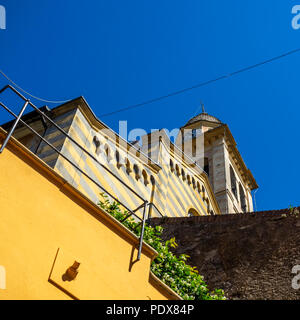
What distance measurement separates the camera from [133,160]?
1134 centimetres

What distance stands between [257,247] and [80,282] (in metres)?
5.97

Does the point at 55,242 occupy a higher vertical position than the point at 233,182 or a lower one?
lower

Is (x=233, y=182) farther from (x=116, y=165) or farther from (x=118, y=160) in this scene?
(x=116, y=165)

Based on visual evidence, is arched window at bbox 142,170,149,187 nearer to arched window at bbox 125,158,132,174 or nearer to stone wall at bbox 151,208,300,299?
arched window at bbox 125,158,132,174

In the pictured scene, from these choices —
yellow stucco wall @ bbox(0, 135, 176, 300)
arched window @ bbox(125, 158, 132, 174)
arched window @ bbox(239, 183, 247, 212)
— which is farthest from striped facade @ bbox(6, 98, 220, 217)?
arched window @ bbox(239, 183, 247, 212)

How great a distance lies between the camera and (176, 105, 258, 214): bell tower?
24.2 m

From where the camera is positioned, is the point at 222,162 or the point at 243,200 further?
the point at 243,200

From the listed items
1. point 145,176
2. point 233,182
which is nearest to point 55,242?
point 145,176

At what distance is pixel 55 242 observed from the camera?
4371 mm

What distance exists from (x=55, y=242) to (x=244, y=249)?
20.3 ft

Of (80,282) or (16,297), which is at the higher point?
(80,282)

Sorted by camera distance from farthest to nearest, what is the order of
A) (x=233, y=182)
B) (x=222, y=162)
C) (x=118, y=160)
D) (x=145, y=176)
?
(x=233, y=182) → (x=222, y=162) → (x=145, y=176) → (x=118, y=160)
